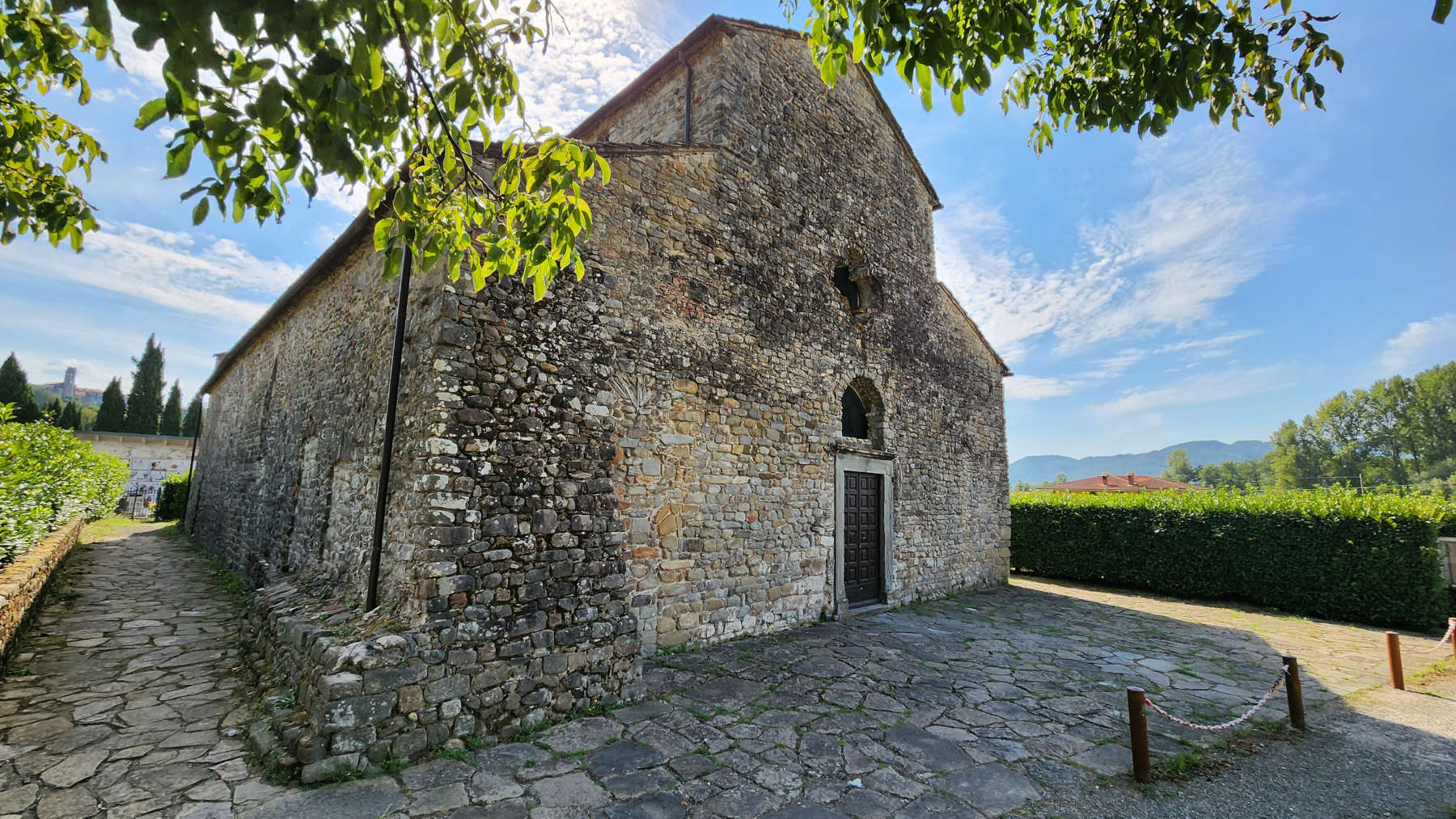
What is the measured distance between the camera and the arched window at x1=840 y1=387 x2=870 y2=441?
10039 mm

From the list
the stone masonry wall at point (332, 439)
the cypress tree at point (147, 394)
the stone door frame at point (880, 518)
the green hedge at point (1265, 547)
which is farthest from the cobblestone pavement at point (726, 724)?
the cypress tree at point (147, 394)

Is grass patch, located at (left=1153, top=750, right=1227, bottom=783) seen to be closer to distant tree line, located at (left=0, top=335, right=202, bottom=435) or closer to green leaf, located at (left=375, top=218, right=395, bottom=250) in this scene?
green leaf, located at (left=375, top=218, right=395, bottom=250)

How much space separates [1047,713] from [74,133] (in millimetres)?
8919

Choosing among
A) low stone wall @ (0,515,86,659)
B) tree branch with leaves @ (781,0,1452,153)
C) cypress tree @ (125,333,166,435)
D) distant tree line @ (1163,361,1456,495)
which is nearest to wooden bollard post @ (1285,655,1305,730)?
tree branch with leaves @ (781,0,1452,153)

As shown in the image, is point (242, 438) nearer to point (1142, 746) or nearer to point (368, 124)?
point (368, 124)

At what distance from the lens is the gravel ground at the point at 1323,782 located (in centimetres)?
369

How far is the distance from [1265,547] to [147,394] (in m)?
55.3

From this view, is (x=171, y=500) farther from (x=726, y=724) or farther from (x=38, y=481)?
(x=726, y=724)

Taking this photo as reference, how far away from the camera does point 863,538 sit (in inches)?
383

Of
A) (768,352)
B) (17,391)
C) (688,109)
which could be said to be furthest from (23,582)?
(17,391)

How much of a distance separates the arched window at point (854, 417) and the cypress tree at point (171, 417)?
48.4 meters

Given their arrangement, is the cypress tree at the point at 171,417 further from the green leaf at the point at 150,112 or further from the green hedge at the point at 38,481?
the green leaf at the point at 150,112

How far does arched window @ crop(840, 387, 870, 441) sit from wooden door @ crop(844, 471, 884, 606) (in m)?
0.78

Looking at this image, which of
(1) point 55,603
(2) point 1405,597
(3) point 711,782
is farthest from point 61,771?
(2) point 1405,597
